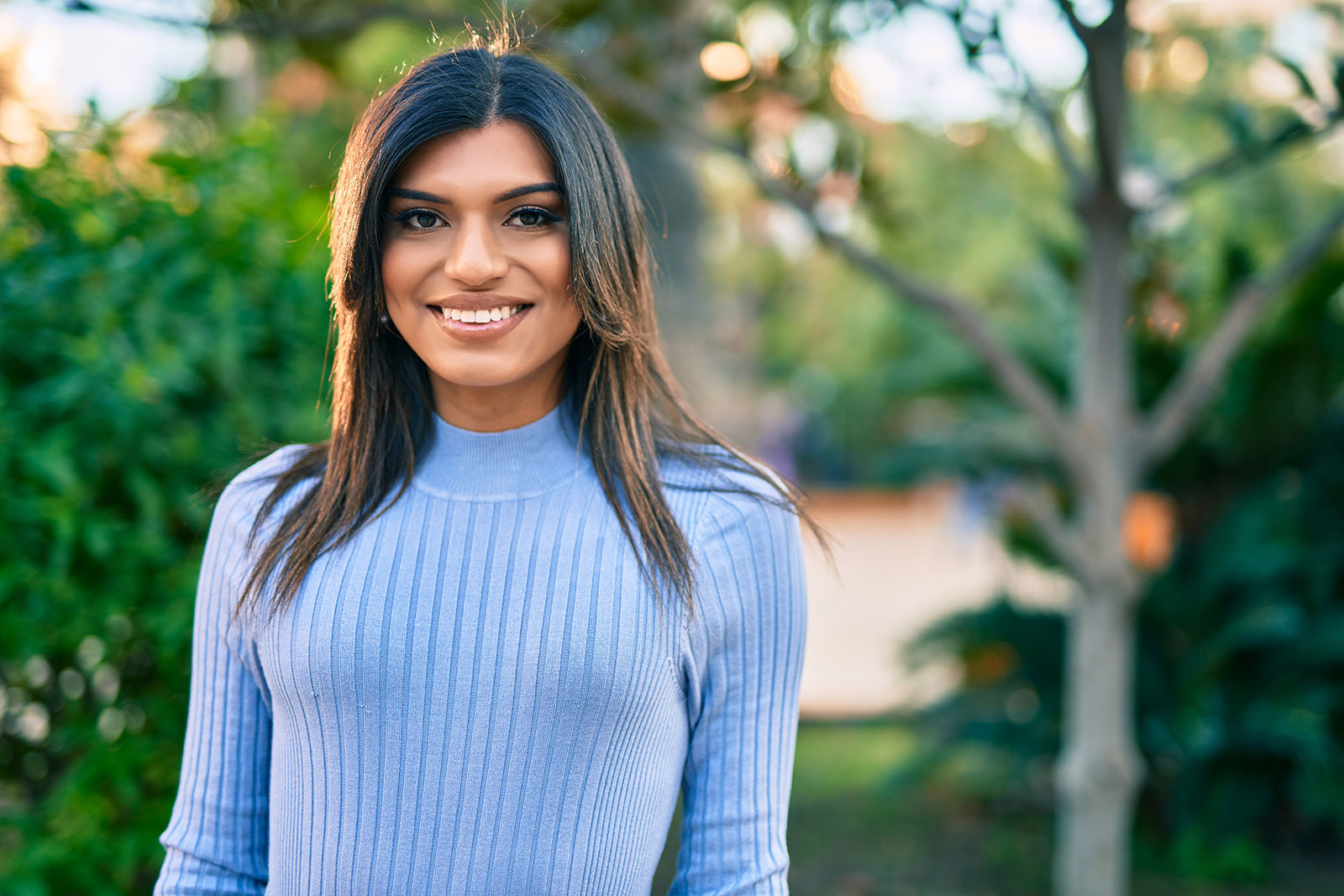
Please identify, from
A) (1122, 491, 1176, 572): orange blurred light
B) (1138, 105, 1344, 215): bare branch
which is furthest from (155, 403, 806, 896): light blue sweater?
(1122, 491, 1176, 572): orange blurred light

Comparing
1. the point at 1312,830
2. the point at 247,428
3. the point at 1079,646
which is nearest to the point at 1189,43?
the point at 1312,830

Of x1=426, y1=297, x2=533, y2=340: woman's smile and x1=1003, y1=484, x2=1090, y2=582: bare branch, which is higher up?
x1=1003, y1=484, x2=1090, y2=582: bare branch

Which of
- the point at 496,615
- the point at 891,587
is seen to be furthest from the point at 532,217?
the point at 891,587

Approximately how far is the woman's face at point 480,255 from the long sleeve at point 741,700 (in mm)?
318

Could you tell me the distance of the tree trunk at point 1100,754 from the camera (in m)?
2.94

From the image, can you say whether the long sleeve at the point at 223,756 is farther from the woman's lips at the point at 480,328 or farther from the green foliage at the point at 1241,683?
the green foliage at the point at 1241,683

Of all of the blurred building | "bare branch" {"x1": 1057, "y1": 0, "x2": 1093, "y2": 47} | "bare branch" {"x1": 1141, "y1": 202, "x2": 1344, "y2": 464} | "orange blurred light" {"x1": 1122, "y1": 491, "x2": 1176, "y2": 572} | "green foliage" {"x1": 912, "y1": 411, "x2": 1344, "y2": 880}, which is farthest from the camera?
the blurred building

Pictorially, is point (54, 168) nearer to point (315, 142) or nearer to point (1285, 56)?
point (1285, 56)

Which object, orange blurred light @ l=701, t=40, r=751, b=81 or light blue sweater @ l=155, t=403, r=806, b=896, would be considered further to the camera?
orange blurred light @ l=701, t=40, r=751, b=81

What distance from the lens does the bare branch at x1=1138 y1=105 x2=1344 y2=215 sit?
2.33 metres

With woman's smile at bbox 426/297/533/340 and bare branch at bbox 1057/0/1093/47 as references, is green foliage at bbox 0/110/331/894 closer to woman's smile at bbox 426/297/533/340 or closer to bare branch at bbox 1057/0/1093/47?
woman's smile at bbox 426/297/533/340

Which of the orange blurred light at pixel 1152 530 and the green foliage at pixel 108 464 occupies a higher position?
the orange blurred light at pixel 1152 530

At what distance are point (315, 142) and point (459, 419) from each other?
1042 centimetres

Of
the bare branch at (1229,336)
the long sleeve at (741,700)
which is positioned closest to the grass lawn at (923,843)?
the bare branch at (1229,336)
